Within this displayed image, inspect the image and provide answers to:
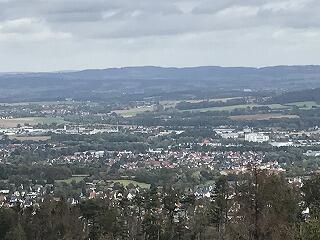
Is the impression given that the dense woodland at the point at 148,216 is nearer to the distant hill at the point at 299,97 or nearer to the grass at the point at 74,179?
the grass at the point at 74,179

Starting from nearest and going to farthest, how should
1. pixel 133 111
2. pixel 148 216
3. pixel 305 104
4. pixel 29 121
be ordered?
pixel 148 216 < pixel 29 121 < pixel 305 104 < pixel 133 111

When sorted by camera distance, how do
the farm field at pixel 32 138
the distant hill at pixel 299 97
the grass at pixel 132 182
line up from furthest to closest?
the distant hill at pixel 299 97, the farm field at pixel 32 138, the grass at pixel 132 182

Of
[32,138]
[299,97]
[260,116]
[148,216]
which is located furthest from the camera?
[299,97]

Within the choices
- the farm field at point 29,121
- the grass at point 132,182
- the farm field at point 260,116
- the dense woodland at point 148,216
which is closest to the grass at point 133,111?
the farm field at point 29,121

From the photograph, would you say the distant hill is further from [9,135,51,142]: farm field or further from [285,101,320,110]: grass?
[9,135,51,142]: farm field

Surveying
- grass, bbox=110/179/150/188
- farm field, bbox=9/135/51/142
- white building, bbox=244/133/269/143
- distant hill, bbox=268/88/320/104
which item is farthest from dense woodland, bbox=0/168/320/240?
distant hill, bbox=268/88/320/104

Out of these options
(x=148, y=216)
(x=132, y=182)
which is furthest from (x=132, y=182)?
(x=148, y=216)

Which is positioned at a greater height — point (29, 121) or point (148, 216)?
point (148, 216)

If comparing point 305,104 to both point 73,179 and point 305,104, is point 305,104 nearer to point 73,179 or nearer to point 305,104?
point 305,104

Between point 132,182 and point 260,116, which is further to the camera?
point 260,116

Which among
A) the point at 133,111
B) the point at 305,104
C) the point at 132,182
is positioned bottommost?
the point at 133,111
